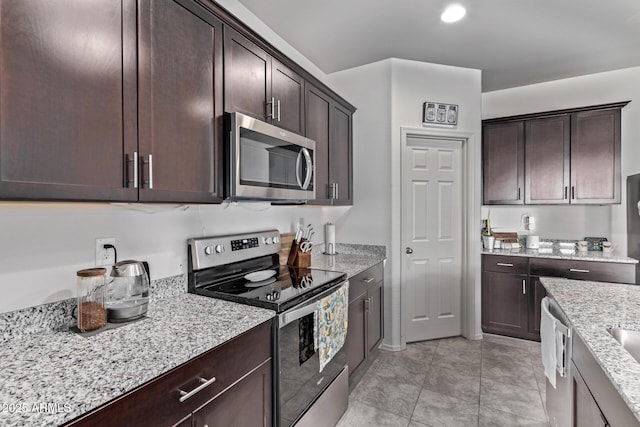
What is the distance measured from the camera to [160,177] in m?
1.26

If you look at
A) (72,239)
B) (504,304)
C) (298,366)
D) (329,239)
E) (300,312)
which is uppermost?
(72,239)

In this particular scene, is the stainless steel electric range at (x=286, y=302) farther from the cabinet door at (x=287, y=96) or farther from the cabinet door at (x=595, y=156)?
the cabinet door at (x=595, y=156)

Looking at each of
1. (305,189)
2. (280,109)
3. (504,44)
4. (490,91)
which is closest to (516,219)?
(490,91)

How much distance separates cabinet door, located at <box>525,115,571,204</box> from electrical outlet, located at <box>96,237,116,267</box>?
12.0ft

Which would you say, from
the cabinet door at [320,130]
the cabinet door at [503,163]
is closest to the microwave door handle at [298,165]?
the cabinet door at [320,130]

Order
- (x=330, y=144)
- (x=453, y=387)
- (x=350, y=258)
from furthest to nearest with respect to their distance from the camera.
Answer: (x=350, y=258) → (x=330, y=144) → (x=453, y=387)

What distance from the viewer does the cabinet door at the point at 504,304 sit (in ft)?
10.2

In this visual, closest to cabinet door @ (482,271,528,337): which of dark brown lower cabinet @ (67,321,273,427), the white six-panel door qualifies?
the white six-panel door

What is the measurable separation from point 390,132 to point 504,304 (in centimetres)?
207

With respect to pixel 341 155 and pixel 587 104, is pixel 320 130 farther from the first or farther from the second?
pixel 587 104

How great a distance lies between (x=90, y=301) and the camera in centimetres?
117

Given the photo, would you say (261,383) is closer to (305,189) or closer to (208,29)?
(305,189)

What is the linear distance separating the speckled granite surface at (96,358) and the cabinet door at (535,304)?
285cm

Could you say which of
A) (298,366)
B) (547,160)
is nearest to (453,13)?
(547,160)
